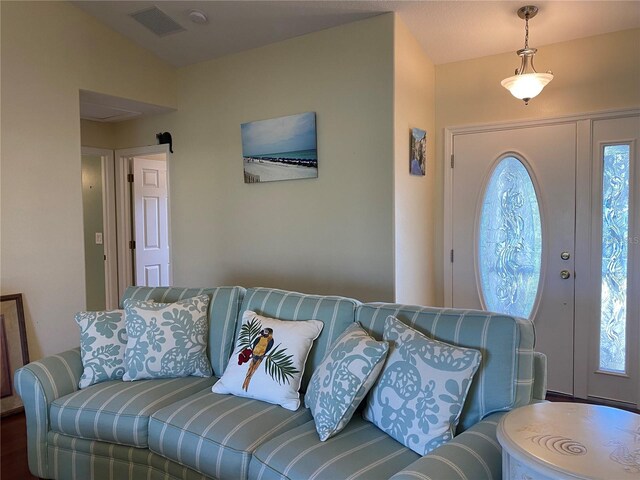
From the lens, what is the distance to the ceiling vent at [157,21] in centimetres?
328

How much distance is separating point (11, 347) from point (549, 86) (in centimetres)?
403

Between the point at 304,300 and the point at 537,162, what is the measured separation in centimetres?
207

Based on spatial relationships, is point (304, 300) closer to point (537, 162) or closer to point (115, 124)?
point (537, 162)

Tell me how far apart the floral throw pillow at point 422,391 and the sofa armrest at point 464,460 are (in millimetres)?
98

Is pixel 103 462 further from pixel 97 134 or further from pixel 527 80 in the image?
pixel 97 134

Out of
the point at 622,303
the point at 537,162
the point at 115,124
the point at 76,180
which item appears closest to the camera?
the point at 622,303

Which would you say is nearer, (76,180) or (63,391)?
(63,391)

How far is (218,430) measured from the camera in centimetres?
177

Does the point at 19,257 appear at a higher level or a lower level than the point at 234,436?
higher

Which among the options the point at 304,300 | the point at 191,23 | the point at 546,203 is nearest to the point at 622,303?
the point at 546,203

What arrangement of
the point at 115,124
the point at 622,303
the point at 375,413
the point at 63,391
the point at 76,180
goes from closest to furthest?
1. the point at 375,413
2. the point at 63,391
3. the point at 622,303
4. the point at 76,180
5. the point at 115,124

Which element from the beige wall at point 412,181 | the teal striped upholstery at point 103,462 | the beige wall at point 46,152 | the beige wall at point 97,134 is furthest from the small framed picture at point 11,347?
the beige wall at point 412,181

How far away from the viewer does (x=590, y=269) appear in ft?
10.1

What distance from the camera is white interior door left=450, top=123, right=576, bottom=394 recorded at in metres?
3.18
